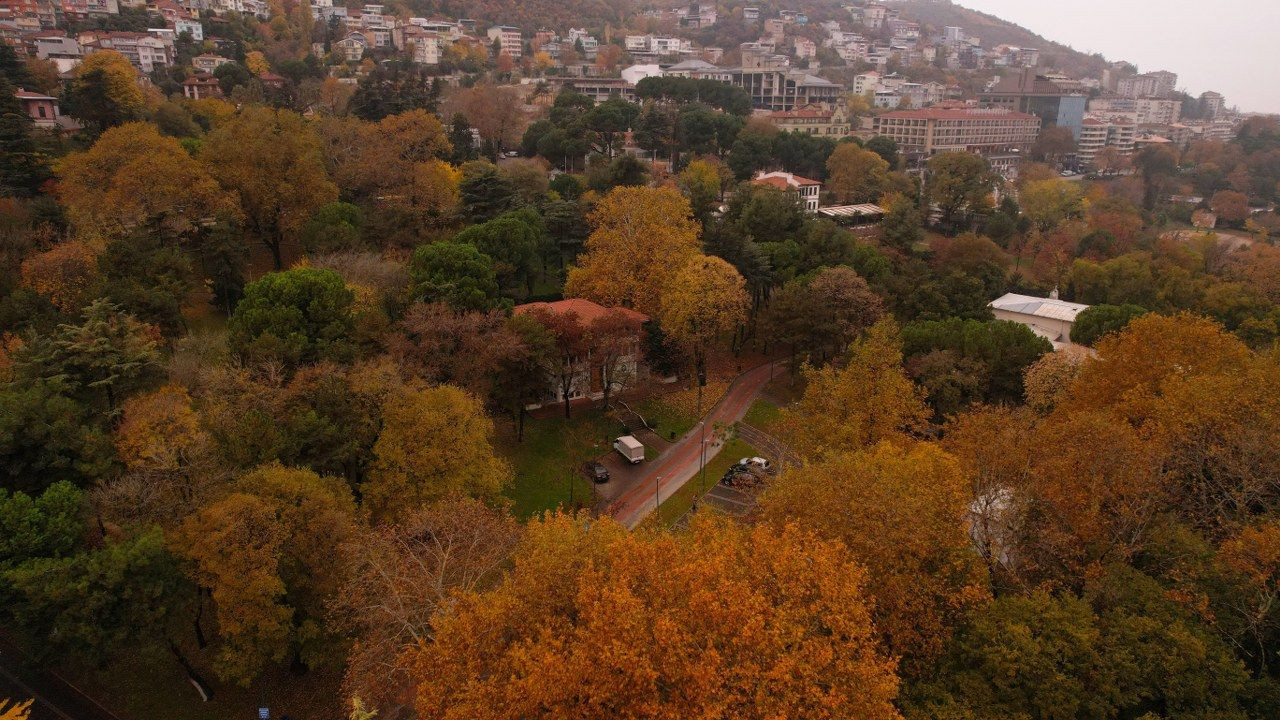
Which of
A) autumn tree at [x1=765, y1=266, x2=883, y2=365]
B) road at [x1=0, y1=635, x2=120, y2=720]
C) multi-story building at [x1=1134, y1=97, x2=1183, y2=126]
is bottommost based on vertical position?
road at [x1=0, y1=635, x2=120, y2=720]

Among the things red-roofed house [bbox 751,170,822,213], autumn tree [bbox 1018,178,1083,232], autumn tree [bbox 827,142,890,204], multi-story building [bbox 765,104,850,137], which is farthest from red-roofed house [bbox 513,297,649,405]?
multi-story building [bbox 765,104,850,137]

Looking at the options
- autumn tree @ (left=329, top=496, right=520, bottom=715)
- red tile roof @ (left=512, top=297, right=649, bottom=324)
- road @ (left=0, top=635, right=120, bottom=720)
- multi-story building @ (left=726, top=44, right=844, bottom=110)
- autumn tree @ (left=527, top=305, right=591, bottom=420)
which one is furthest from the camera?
multi-story building @ (left=726, top=44, right=844, bottom=110)

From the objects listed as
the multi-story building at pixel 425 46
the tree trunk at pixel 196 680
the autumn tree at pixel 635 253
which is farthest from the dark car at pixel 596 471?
the multi-story building at pixel 425 46

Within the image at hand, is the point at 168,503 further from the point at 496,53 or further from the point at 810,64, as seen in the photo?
the point at 810,64

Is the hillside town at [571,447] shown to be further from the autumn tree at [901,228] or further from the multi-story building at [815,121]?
the multi-story building at [815,121]

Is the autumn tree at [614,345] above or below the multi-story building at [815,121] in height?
below

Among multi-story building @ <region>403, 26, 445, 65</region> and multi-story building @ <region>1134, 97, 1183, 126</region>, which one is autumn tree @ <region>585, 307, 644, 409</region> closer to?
multi-story building @ <region>403, 26, 445, 65</region>

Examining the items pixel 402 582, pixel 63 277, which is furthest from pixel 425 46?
pixel 402 582
